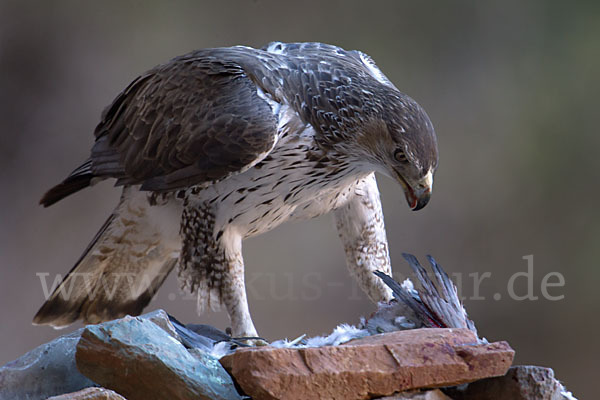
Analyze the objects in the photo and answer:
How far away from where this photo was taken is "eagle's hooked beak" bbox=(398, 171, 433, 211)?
85.8 inches

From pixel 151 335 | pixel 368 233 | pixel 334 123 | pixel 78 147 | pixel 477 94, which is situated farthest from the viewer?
pixel 477 94

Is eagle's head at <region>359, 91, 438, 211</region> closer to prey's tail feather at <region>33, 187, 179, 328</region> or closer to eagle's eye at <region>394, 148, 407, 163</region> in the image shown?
eagle's eye at <region>394, 148, 407, 163</region>

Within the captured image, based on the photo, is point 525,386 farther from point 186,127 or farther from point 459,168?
point 459,168

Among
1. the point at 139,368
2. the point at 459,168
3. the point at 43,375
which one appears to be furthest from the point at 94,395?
the point at 459,168

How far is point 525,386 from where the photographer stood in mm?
1677

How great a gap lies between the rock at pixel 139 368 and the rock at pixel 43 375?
153 mm

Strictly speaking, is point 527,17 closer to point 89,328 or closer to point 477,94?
point 477,94

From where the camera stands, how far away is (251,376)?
1.55m

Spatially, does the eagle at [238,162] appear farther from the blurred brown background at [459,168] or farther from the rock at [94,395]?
the blurred brown background at [459,168]

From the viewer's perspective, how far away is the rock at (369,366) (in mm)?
1552

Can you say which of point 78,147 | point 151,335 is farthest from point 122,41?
point 151,335

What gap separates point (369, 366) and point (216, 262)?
3.28ft

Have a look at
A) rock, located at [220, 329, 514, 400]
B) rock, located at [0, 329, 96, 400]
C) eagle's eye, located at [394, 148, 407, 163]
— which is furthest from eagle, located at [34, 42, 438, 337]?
rock, located at [0, 329, 96, 400]

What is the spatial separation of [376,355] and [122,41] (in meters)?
3.04
